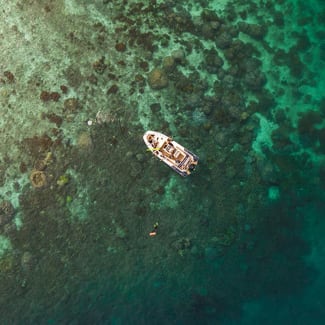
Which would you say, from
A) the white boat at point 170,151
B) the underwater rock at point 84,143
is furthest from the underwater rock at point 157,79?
the underwater rock at point 84,143

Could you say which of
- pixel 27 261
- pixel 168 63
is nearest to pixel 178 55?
pixel 168 63

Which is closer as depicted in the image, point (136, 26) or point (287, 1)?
point (136, 26)

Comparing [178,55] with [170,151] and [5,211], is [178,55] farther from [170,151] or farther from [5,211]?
[5,211]

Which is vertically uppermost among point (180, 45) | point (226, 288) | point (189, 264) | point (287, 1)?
point (287, 1)

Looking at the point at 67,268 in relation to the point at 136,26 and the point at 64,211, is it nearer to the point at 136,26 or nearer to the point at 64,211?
the point at 64,211

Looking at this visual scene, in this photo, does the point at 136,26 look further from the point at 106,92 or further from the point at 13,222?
the point at 13,222

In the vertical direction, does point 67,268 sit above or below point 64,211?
below

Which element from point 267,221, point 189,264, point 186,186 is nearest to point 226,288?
point 189,264
